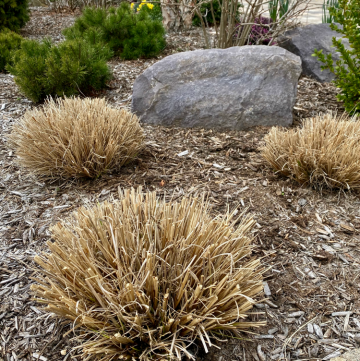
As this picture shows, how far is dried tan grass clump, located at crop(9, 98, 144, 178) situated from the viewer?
2672mm

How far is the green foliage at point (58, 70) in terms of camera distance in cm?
399

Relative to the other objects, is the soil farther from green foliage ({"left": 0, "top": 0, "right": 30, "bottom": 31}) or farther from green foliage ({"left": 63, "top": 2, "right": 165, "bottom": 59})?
green foliage ({"left": 0, "top": 0, "right": 30, "bottom": 31})

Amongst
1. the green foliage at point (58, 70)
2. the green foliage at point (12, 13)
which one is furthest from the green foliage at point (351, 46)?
the green foliage at point (12, 13)

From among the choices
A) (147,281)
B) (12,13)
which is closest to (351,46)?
(147,281)

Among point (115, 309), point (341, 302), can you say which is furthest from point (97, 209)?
point (341, 302)

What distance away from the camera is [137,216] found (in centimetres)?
162

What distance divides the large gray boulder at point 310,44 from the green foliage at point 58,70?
2828 millimetres

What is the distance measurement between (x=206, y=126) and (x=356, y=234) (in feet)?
6.18

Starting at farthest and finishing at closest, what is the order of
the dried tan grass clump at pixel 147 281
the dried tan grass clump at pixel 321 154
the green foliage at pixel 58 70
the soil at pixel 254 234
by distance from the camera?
the green foliage at pixel 58 70 → the dried tan grass clump at pixel 321 154 → the soil at pixel 254 234 → the dried tan grass clump at pixel 147 281

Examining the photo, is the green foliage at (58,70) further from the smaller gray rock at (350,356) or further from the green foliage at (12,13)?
the green foliage at (12,13)

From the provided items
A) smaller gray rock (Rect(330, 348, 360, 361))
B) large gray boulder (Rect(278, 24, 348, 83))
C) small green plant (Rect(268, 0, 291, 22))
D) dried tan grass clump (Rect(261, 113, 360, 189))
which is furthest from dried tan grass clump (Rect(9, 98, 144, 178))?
small green plant (Rect(268, 0, 291, 22))

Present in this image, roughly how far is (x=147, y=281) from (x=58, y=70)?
10.5 ft

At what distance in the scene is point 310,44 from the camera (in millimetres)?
5324

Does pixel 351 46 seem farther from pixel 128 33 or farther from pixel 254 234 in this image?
pixel 128 33
